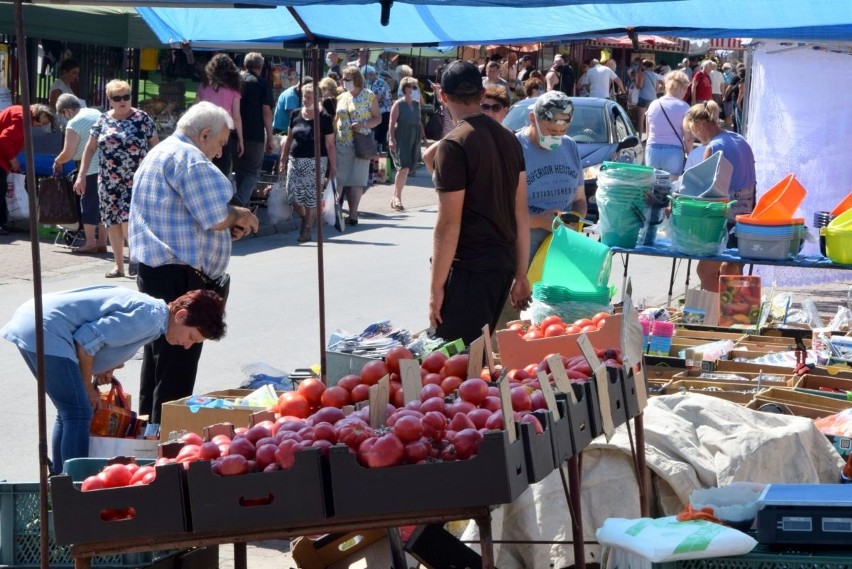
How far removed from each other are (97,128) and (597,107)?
6.67m

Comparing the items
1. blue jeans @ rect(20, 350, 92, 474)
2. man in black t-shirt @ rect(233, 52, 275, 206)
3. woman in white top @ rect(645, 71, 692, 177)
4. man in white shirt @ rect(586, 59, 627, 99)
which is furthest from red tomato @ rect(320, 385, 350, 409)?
man in white shirt @ rect(586, 59, 627, 99)

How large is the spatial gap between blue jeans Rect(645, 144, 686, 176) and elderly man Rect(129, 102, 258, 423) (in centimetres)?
830

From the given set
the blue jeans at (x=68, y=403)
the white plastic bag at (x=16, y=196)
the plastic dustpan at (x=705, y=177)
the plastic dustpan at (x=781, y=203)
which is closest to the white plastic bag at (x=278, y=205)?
the white plastic bag at (x=16, y=196)

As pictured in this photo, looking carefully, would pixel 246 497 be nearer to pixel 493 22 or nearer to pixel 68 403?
pixel 68 403

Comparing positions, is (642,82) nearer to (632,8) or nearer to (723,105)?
(723,105)

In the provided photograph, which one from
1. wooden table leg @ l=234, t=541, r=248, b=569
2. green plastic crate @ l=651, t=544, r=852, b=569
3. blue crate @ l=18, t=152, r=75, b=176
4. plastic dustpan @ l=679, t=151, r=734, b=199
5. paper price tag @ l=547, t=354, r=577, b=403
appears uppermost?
plastic dustpan @ l=679, t=151, r=734, b=199

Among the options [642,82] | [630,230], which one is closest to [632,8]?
[630,230]

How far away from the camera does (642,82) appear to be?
28.1 m

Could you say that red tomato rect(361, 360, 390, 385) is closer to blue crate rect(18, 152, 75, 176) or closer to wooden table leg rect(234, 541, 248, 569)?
wooden table leg rect(234, 541, 248, 569)

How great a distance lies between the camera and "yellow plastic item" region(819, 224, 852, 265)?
26.3ft

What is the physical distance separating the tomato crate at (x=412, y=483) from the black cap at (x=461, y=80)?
2752 mm

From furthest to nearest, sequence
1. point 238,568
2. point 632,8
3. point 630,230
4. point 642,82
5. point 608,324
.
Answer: point 642,82 → point 630,230 → point 632,8 → point 608,324 → point 238,568

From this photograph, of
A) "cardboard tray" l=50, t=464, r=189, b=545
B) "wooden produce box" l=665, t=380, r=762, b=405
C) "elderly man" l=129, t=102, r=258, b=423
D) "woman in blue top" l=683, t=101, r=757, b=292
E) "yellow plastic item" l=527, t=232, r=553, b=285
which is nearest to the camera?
"cardboard tray" l=50, t=464, r=189, b=545

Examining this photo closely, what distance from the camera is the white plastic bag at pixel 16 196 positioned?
1368 cm
